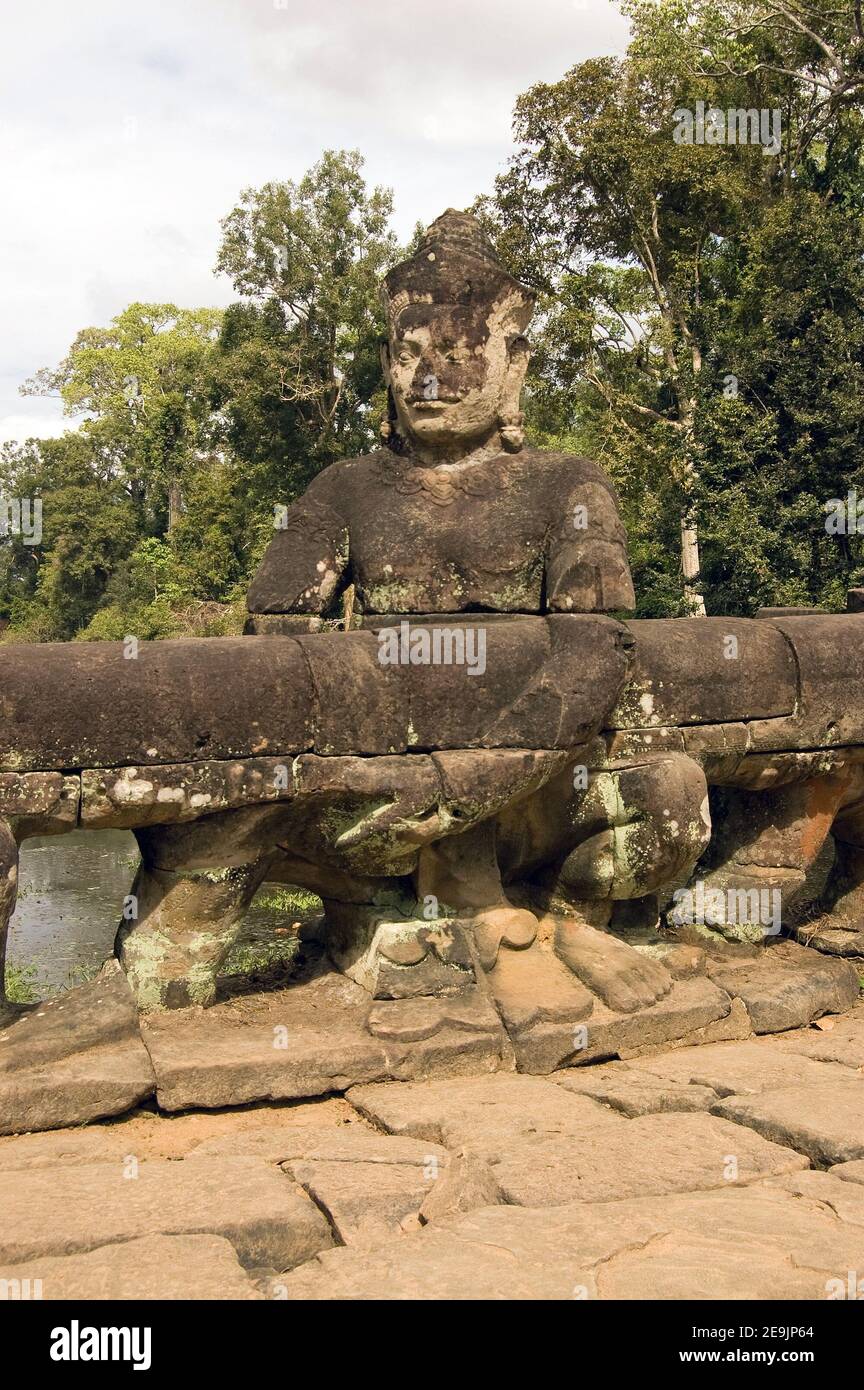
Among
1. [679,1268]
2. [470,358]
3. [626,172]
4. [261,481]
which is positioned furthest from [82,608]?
[679,1268]

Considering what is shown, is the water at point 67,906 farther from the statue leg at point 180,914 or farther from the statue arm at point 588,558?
the statue arm at point 588,558

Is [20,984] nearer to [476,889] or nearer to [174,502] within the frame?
[476,889]

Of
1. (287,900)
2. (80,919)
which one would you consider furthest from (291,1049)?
(287,900)

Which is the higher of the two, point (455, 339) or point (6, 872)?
point (455, 339)

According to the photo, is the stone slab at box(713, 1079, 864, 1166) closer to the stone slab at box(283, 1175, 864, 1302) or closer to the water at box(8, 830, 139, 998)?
the stone slab at box(283, 1175, 864, 1302)

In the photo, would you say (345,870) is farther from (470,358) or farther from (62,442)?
(62,442)

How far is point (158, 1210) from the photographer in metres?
3.48

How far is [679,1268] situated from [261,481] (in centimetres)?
2602

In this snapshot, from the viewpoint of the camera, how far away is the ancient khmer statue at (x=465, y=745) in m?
4.50

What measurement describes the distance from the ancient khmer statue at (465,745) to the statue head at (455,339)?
1 cm

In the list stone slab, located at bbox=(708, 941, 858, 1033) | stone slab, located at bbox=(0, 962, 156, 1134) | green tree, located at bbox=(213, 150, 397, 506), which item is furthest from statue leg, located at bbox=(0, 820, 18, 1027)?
green tree, located at bbox=(213, 150, 397, 506)

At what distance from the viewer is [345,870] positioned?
16.5 feet

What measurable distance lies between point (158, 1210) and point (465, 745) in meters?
2.03

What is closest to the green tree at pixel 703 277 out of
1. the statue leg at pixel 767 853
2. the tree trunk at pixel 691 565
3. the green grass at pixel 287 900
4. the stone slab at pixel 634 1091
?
the tree trunk at pixel 691 565
